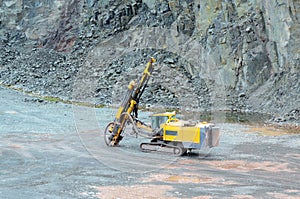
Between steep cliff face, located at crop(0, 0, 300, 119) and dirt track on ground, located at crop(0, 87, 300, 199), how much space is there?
813cm

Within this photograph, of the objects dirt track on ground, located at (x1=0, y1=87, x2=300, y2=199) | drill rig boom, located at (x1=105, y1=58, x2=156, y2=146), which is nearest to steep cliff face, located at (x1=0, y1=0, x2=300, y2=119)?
dirt track on ground, located at (x1=0, y1=87, x2=300, y2=199)

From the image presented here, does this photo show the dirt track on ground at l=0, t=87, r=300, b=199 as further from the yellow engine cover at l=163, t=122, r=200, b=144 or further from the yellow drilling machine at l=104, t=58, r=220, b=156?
the yellow engine cover at l=163, t=122, r=200, b=144

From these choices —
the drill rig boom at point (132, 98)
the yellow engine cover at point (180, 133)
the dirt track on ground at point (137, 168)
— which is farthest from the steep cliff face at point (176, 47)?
the yellow engine cover at point (180, 133)

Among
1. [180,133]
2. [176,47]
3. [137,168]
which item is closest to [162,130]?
[180,133]

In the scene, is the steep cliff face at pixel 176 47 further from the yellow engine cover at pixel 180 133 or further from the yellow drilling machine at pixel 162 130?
the yellow engine cover at pixel 180 133

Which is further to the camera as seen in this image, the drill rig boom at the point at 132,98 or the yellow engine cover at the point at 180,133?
the drill rig boom at the point at 132,98

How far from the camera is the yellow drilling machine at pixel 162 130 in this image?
996 centimetres

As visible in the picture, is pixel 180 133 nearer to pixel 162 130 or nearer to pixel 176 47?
pixel 162 130

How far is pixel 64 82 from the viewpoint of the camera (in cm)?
3044

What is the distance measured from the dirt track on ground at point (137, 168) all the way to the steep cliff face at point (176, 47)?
26.7 feet

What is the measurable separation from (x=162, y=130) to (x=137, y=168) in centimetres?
161

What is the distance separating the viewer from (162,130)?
10.6 meters

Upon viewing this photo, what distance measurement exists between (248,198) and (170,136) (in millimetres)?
3639

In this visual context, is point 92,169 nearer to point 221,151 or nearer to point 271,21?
point 221,151
